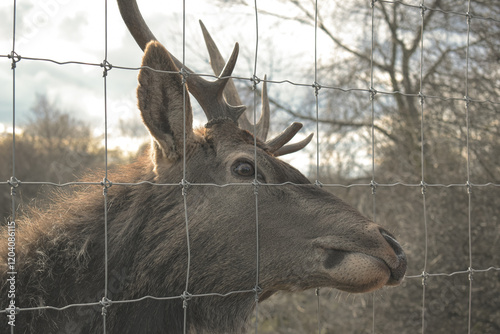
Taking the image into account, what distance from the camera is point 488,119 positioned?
7.37 m

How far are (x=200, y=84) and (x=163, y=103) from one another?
1.71 feet

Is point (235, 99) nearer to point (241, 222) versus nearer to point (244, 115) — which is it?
point (244, 115)

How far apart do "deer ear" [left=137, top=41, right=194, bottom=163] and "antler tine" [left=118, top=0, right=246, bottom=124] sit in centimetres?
39

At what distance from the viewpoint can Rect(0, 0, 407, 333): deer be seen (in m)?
2.59

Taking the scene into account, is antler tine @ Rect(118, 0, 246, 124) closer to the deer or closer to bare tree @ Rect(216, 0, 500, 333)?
the deer

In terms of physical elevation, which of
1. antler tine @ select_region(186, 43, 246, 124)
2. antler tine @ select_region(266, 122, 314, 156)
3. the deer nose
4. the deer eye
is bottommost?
the deer nose

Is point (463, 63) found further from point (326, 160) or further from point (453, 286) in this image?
point (453, 286)

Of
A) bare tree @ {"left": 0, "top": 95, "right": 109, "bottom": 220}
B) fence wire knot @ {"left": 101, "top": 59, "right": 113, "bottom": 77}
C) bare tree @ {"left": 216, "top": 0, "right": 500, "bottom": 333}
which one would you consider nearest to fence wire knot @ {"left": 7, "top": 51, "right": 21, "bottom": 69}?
fence wire knot @ {"left": 101, "top": 59, "right": 113, "bottom": 77}

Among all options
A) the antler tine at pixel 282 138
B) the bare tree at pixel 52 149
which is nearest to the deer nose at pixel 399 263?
the antler tine at pixel 282 138

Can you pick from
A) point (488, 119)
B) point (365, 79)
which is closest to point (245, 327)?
point (488, 119)

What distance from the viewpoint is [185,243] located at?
2779mm

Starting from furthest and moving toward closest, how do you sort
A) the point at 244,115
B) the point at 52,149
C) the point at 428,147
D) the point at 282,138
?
the point at 52,149, the point at 428,147, the point at 244,115, the point at 282,138

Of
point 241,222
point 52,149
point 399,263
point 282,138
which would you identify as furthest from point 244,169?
point 52,149

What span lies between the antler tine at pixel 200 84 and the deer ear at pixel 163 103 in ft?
1.27
